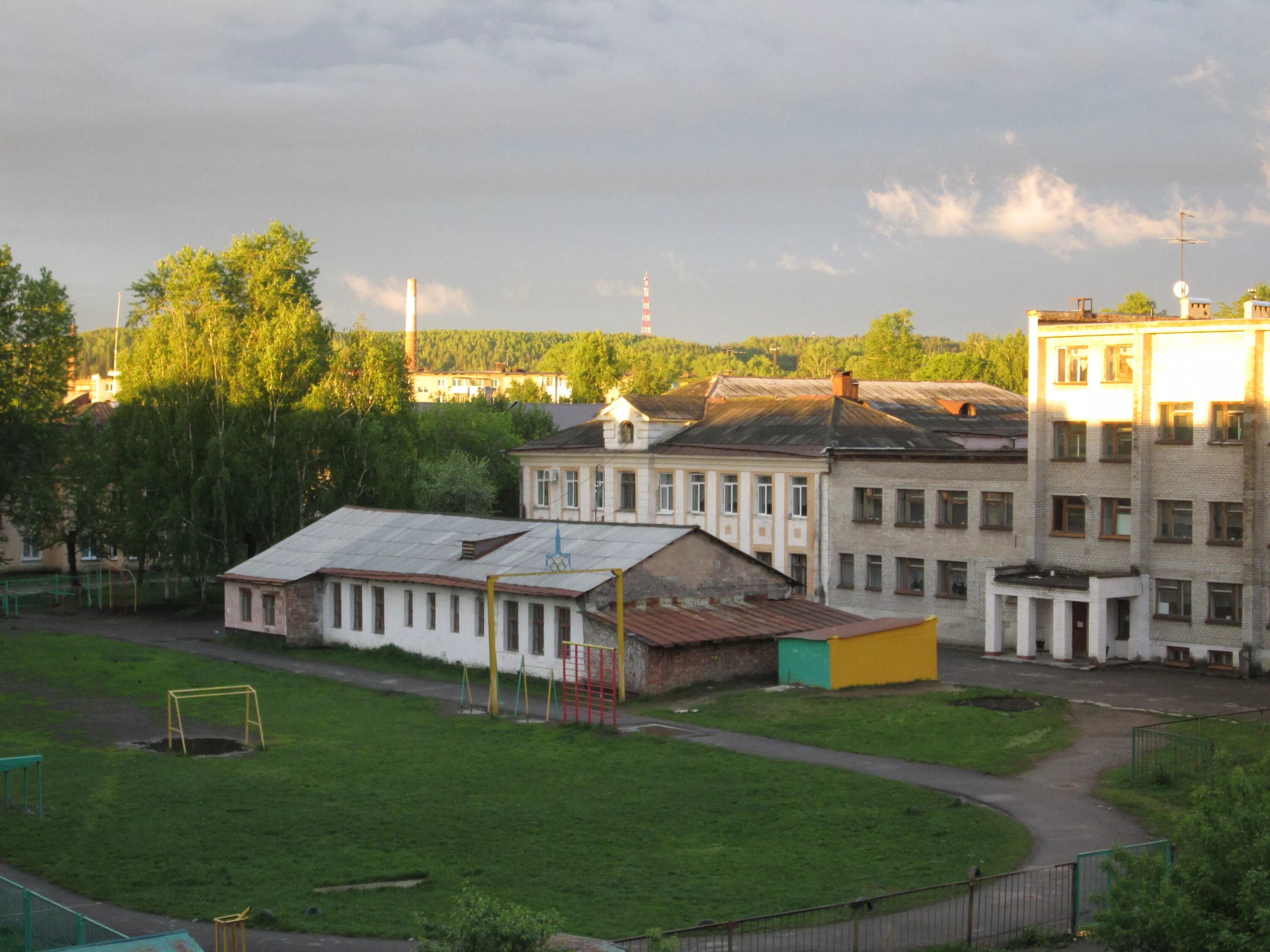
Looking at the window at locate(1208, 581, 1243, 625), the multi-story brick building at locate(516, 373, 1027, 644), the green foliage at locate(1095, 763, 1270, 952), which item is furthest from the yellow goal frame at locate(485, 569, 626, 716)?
the green foliage at locate(1095, 763, 1270, 952)

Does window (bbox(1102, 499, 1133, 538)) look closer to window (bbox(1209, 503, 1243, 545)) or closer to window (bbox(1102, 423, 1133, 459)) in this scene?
window (bbox(1102, 423, 1133, 459))

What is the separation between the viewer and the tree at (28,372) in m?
56.5

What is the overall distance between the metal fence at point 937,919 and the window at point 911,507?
95.3ft

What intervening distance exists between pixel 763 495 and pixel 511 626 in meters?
15.7

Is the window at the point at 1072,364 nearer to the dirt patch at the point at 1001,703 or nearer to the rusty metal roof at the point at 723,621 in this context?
the rusty metal roof at the point at 723,621

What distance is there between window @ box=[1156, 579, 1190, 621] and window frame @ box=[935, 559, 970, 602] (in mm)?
6294

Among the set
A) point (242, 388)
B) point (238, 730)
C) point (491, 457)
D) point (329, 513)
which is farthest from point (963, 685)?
point (491, 457)

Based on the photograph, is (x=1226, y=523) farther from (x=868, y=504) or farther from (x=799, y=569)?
(x=799, y=569)

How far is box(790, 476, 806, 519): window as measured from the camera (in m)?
49.9

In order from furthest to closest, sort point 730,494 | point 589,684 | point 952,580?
1. point 730,494
2. point 952,580
3. point 589,684

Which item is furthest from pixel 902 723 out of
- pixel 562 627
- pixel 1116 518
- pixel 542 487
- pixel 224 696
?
pixel 542 487

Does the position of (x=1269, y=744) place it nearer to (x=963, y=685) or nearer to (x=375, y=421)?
(x=963, y=685)

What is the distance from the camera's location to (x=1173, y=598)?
40.8 m

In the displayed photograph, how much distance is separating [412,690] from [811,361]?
16663cm
